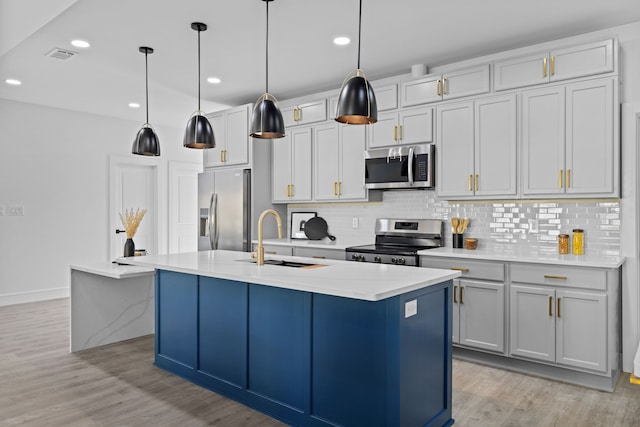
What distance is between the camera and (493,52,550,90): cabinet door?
3.59 m

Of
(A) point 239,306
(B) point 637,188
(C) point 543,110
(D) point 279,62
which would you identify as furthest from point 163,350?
(B) point 637,188

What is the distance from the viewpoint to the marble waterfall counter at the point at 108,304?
3939 millimetres

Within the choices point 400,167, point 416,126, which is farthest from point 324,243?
point 416,126

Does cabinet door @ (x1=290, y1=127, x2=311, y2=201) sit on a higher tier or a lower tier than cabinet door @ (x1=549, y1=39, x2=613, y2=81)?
lower

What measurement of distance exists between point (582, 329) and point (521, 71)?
204 centimetres

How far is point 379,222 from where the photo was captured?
4.86 m

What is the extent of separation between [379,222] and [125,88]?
3.31 metres

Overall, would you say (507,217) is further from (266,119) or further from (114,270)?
(114,270)

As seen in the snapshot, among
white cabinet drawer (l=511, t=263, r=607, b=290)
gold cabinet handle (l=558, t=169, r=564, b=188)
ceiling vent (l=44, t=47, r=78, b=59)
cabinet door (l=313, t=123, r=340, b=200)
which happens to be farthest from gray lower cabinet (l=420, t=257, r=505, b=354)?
ceiling vent (l=44, t=47, r=78, b=59)


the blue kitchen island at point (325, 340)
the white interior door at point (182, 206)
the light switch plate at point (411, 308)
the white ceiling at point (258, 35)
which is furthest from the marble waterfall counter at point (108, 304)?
the white interior door at point (182, 206)

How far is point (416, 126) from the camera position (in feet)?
14.1

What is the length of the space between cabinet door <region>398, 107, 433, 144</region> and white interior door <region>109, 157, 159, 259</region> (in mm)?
4423

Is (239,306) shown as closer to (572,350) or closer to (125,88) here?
(572,350)

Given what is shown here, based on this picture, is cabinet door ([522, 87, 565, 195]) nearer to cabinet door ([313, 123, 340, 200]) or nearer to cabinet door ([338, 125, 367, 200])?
cabinet door ([338, 125, 367, 200])
